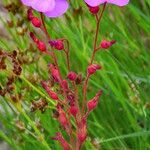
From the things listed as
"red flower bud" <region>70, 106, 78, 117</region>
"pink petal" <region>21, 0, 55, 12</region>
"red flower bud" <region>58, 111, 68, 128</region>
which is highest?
"pink petal" <region>21, 0, 55, 12</region>

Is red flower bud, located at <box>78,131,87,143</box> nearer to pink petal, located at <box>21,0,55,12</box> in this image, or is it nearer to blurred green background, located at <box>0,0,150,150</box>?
pink petal, located at <box>21,0,55,12</box>

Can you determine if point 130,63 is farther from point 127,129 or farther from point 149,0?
point 149,0

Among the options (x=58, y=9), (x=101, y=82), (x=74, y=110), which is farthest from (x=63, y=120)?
(x=101, y=82)

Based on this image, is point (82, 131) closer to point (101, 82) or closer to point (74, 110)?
point (74, 110)

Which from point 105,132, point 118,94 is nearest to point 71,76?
point 118,94

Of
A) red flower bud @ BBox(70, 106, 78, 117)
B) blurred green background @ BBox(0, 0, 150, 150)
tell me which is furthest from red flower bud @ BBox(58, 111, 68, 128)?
blurred green background @ BBox(0, 0, 150, 150)
